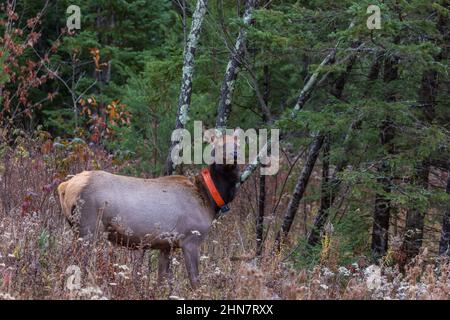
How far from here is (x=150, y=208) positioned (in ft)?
22.9

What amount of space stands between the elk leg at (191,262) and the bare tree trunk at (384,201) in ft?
7.02

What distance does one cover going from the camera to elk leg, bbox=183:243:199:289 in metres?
6.84

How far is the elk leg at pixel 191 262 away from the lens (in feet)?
22.4

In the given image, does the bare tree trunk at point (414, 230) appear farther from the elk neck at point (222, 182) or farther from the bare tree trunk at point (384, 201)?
the elk neck at point (222, 182)

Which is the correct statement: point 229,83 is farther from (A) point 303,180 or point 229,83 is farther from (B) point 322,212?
(B) point 322,212

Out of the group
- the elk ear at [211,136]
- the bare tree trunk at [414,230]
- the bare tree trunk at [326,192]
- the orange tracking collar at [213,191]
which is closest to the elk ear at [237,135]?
the elk ear at [211,136]

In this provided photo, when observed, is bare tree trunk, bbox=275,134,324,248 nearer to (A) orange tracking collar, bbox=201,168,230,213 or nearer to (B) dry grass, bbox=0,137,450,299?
(B) dry grass, bbox=0,137,450,299

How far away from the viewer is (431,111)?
8.29 meters

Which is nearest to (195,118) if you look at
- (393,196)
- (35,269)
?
(393,196)

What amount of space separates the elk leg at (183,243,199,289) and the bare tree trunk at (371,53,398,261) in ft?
7.02

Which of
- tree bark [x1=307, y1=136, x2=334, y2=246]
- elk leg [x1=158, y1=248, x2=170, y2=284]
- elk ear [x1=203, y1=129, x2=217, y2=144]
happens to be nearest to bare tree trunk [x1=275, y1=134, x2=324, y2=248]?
tree bark [x1=307, y1=136, x2=334, y2=246]

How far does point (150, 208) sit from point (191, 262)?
2.12 ft

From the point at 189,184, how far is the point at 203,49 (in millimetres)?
2924

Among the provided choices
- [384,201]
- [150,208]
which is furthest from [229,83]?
[150,208]
